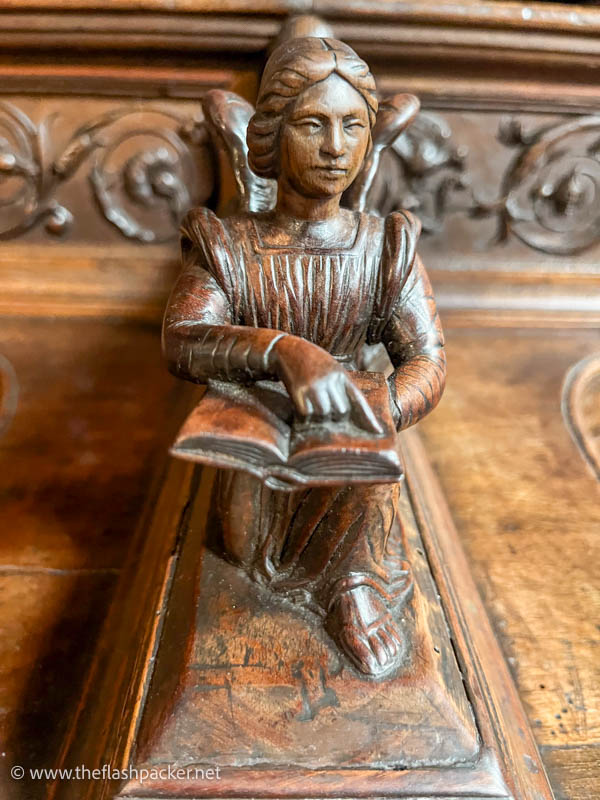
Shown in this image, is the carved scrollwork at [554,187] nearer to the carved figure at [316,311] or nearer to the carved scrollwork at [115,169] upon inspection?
the carved scrollwork at [115,169]

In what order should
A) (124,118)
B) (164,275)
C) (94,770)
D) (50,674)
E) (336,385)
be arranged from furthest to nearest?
(164,275)
(124,118)
(50,674)
(94,770)
(336,385)

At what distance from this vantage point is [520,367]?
1.74 metres

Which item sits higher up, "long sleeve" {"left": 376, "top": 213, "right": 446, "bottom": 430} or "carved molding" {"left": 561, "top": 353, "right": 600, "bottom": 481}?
"long sleeve" {"left": 376, "top": 213, "right": 446, "bottom": 430}

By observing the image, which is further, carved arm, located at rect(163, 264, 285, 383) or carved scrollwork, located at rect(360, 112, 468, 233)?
carved scrollwork, located at rect(360, 112, 468, 233)

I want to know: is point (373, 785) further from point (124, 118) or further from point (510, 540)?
point (124, 118)

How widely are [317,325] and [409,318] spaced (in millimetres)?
134

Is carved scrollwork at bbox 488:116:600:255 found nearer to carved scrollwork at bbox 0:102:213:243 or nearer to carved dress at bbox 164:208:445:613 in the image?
carved scrollwork at bbox 0:102:213:243

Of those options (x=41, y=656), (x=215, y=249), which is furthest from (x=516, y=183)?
(x=41, y=656)

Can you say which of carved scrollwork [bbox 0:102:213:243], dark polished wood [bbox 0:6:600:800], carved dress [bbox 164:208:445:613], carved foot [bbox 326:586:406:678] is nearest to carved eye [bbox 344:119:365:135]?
carved dress [bbox 164:208:445:613]

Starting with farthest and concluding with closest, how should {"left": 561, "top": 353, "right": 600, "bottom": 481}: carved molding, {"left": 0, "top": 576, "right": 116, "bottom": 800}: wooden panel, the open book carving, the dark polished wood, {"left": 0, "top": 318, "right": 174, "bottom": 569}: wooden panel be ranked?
{"left": 561, "top": 353, "right": 600, "bottom": 481}: carved molding → {"left": 0, "top": 318, "right": 174, "bottom": 569}: wooden panel → the dark polished wood → {"left": 0, "top": 576, "right": 116, "bottom": 800}: wooden panel → the open book carving

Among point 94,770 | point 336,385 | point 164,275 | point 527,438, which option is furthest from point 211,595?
point 164,275

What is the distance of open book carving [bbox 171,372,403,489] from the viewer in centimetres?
71

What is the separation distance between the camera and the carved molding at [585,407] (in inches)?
59.6

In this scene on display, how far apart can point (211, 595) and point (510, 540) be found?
2.16ft
